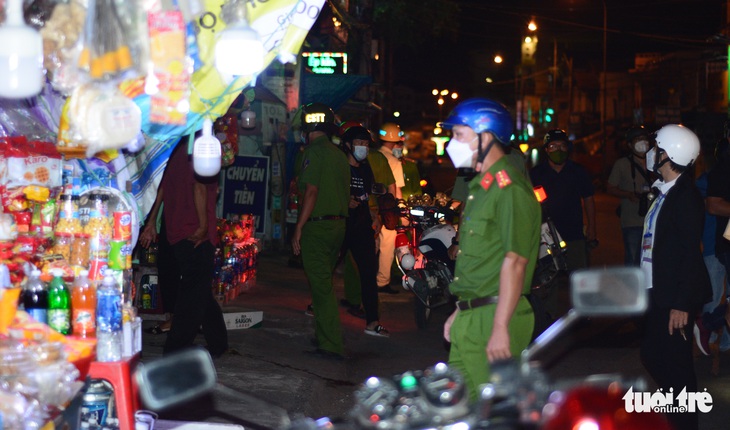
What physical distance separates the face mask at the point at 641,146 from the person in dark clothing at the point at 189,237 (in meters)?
5.97

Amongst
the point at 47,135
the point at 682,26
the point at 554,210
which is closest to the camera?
the point at 47,135

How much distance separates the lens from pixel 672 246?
627cm

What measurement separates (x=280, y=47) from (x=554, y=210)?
6.57m

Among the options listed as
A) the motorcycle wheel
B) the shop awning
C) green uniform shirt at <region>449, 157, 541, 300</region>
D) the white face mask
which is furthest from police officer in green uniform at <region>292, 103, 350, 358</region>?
the shop awning

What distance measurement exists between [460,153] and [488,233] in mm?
483

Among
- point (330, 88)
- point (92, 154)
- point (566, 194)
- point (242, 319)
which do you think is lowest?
point (242, 319)

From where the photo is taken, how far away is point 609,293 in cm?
350

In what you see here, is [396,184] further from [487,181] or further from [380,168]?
[487,181]

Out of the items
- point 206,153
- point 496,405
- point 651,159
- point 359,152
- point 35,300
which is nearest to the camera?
point 496,405

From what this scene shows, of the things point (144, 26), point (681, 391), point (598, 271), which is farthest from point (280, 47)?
point (681, 391)

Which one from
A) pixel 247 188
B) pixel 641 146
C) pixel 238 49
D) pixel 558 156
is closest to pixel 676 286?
pixel 238 49

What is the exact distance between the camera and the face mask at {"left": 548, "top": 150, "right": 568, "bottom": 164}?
36.7 ft

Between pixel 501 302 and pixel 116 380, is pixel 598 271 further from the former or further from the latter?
pixel 116 380

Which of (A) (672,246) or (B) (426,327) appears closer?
(A) (672,246)
